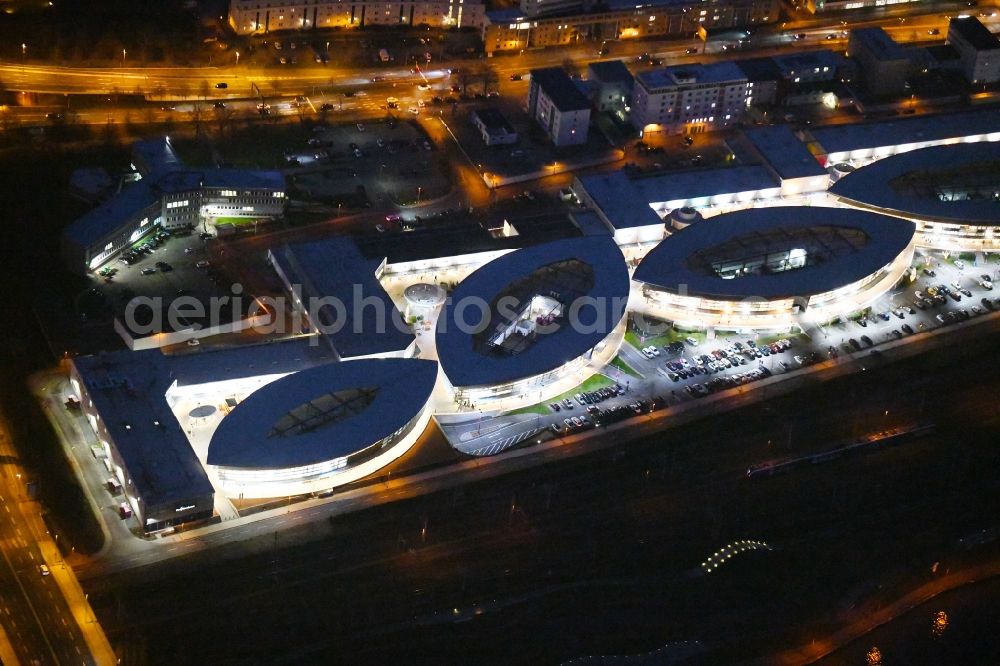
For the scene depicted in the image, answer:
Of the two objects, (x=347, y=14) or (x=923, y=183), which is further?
(x=347, y=14)

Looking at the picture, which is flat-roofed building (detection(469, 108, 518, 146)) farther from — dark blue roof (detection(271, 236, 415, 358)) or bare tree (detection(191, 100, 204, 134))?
bare tree (detection(191, 100, 204, 134))

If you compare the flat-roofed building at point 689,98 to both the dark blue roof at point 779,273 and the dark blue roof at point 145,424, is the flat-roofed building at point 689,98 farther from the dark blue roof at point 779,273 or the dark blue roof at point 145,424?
the dark blue roof at point 145,424

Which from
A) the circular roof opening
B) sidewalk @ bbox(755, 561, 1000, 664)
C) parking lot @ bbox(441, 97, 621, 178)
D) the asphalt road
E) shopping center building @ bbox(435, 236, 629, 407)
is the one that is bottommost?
sidewalk @ bbox(755, 561, 1000, 664)

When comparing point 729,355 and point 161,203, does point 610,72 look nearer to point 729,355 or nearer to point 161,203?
point 729,355

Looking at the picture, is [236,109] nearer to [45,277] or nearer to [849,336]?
[45,277]

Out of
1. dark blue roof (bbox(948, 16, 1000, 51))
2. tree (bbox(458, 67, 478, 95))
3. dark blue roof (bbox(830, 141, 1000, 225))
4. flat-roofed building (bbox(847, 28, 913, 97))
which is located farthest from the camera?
dark blue roof (bbox(948, 16, 1000, 51))

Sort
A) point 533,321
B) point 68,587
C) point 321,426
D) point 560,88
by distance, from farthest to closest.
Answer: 1. point 560,88
2. point 533,321
3. point 321,426
4. point 68,587

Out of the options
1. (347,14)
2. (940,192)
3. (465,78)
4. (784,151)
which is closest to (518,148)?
(465,78)

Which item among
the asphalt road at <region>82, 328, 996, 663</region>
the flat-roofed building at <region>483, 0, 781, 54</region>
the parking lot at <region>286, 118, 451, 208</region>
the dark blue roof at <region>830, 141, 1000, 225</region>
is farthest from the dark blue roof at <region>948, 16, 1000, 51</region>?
the asphalt road at <region>82, 328, 996, 663</region>
